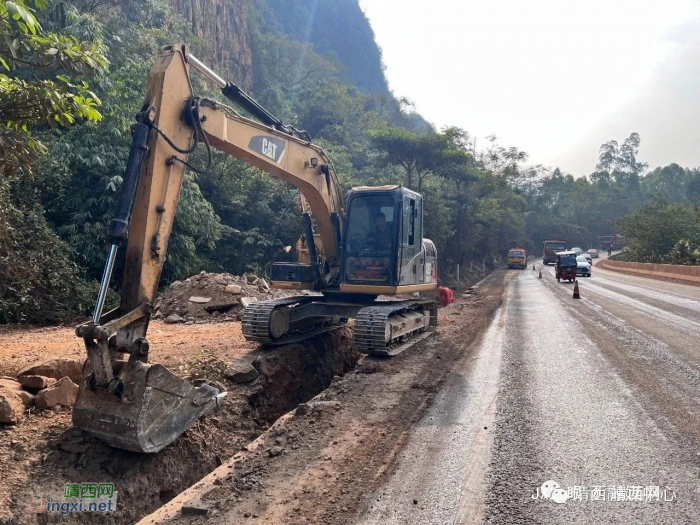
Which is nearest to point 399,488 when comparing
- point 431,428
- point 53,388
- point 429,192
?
point 431,428

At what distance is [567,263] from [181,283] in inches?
889

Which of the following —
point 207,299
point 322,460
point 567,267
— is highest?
point 567,267

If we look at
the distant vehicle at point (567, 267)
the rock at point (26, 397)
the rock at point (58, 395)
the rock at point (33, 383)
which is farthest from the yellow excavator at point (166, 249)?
the distant vehicle at point (567, 267)

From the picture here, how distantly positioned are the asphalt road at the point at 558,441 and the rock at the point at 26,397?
12.4 feet

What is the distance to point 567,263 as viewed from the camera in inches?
1128

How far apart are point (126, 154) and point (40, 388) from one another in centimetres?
1131

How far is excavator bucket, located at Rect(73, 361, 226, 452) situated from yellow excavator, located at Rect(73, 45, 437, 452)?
0.04 feet

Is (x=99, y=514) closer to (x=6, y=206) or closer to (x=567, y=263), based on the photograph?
(x=6, y=206)

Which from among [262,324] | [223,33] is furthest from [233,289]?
[223,33]

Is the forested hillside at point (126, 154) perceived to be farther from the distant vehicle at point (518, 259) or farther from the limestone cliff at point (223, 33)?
the distant vehicle at point (518, 259)

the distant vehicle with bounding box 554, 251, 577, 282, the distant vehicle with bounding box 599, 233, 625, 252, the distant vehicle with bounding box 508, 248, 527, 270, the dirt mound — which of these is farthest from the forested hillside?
the distant vehicle with bounding box 599, 233, 625, 252

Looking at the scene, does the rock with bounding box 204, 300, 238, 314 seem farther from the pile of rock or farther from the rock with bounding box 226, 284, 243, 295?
the pile of rock

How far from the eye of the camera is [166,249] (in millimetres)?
5316

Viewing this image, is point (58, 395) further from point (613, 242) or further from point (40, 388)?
point (613, 242)
